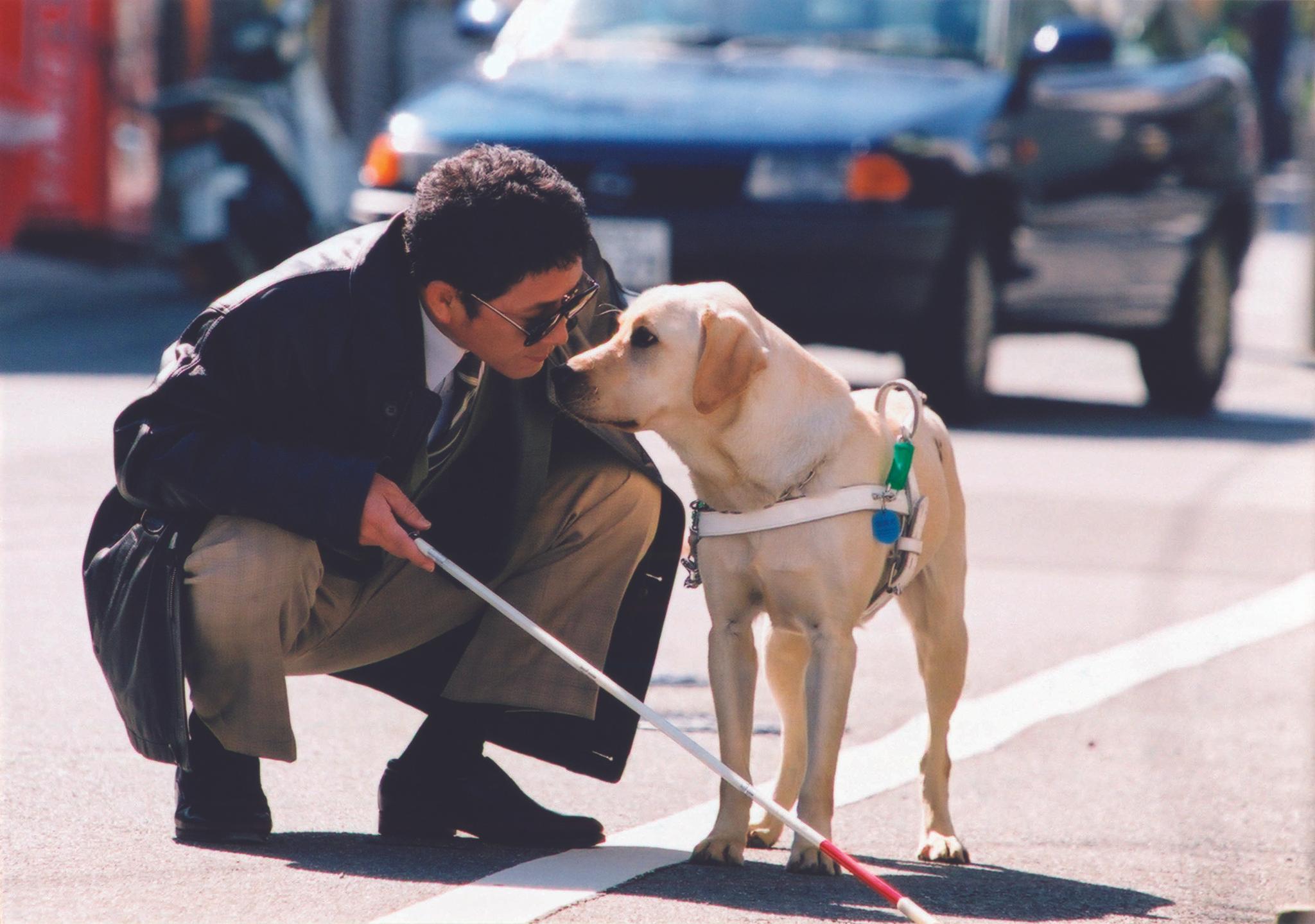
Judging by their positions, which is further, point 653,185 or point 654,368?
point 653,185

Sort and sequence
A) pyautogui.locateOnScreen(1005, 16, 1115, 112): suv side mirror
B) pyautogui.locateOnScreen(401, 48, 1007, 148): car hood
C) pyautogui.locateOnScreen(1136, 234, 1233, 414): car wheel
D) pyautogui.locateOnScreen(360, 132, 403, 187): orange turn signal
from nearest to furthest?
1. pyautogui.locateOnScreen(401, 48, 1007, 148): car hood
2. pyautogui.locateOnScreen(360, 132, 403, 187): orange turn signal
3. pyautogui.locateOnScreen(1005, 16, 1115, 112): suv side mirror
4. pyautogui.locateOnScreen(1136, 234, 1233, 414): car wheel

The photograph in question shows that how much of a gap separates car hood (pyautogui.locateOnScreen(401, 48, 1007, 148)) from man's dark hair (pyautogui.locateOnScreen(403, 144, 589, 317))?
474cm

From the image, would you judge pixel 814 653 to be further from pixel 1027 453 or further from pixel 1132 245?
pixel 1132 245

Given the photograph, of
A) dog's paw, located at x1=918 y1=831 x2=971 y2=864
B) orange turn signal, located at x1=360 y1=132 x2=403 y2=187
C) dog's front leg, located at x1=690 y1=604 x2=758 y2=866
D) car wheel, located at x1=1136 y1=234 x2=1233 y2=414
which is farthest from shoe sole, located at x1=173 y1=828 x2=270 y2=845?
car wheel, located at x1=1136 y1=234 x2=1233 y2=414

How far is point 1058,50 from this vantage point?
920cm

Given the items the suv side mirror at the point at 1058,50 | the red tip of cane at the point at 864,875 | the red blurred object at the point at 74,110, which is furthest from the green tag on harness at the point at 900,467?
the red blurred object at the point at 74,110

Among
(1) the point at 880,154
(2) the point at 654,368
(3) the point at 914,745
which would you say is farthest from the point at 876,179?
(2) the point at 654,368

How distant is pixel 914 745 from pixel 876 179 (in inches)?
163

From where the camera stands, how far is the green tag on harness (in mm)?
4012

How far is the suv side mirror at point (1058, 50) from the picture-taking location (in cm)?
921

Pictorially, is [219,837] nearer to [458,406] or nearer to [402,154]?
[458,406]

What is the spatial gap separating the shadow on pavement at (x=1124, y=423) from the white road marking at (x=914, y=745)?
9.36 ft

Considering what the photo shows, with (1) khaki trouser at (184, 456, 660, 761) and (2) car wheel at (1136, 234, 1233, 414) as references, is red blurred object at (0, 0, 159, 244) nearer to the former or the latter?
(2) car wheel at (1136, 234, 1233, 414)

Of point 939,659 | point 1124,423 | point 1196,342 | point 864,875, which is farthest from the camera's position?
point 1196,342
